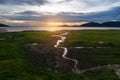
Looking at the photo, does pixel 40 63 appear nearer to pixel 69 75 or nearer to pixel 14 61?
pixel 14 61

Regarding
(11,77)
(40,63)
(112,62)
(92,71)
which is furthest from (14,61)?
(112,62)

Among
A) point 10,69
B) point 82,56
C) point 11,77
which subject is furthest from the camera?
point 82,56

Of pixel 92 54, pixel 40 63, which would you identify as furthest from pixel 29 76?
pixel 92 54

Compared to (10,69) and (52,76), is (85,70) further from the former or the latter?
(10,69)

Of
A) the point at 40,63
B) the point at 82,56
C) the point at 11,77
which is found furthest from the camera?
the point at 82,56

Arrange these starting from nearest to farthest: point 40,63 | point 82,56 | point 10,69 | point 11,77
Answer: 1. point 11,77
2. point 10,69
3. point 40,63
4. point 82,56

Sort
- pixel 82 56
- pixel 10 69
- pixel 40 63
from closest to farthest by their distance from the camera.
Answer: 1. pixel 10 69
2. pixel 40 63
3. pixel 82 56

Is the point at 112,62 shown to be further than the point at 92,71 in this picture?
Yes

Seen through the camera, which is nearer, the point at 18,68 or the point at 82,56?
the point at 18,68

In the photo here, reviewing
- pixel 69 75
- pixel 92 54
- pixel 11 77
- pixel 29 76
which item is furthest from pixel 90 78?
pixel 92 54
